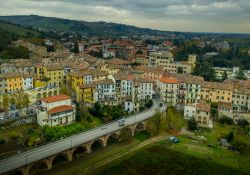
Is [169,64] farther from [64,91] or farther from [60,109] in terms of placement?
[60,109]

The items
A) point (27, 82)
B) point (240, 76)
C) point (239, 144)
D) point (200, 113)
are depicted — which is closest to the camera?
point (239, 144)

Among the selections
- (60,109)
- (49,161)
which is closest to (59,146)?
(49,161)

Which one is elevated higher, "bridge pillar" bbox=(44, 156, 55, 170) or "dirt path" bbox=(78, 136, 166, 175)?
"bridge pillar" bbox=(44, 156, 55, 170)

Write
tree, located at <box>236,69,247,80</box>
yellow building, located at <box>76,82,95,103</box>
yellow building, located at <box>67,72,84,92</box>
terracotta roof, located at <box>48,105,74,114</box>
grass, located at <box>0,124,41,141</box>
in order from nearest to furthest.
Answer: grass, located at <box>0,124,41,141</box> < terracotta roof, located at <box>48,105,74,114</box> < yellow building, located at <box>76,82,95,103</box> < yellow building, located at <box>67,72,84,92</box> < tree, located at <box>236,69,247,80</box>

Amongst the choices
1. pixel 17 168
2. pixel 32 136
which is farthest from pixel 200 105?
pixel 17 168

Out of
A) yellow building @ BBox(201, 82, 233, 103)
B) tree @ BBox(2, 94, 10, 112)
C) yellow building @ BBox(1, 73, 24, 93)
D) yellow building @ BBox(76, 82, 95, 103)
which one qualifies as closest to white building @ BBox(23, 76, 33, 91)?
yellow building @ BBox(1, 73, 24, 93)

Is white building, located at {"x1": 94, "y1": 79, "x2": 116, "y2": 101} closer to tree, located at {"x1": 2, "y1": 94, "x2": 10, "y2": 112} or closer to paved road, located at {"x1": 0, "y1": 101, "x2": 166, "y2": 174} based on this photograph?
paved road, located at {"x1": 0, "y1": 101, "x2": 166, "y2": 174}

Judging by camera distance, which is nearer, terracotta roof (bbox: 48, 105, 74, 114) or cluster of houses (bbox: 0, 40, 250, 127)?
terracotta roof (bbox: 48, 105, 74, 114)
